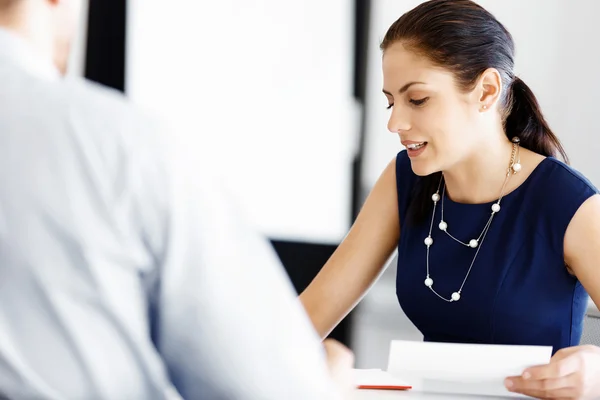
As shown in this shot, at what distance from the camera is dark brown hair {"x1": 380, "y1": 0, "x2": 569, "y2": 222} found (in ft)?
6.15

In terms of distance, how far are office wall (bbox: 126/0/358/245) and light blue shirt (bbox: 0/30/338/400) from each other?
310cm

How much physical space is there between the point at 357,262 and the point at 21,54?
4.30ft

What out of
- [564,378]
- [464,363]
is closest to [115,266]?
[464,363]

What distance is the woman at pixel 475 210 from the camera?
6.00ft

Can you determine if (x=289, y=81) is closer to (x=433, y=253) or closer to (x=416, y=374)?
(x=433, y=253)

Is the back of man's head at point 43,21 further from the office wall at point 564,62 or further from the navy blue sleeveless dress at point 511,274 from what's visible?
the office wall at point 564,62

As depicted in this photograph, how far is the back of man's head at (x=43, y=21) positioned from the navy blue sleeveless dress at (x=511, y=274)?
1.24 m

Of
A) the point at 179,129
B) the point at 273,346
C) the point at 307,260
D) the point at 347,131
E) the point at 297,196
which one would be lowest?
the point at 307,260

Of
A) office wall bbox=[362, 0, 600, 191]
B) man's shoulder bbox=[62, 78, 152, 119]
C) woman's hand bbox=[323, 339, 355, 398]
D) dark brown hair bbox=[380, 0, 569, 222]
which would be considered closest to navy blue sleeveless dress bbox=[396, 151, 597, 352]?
dark brown hair bbox=[380, 0, 569, 222]

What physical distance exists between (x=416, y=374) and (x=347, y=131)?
8.76 ft

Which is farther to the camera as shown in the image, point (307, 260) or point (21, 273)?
point (307, 260)

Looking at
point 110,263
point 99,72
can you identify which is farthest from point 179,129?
point 99,72

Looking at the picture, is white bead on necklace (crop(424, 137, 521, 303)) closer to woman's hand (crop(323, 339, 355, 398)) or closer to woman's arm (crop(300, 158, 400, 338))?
woman's arm (crop(300, 158, 400, 338))

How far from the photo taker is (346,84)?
4059mm
